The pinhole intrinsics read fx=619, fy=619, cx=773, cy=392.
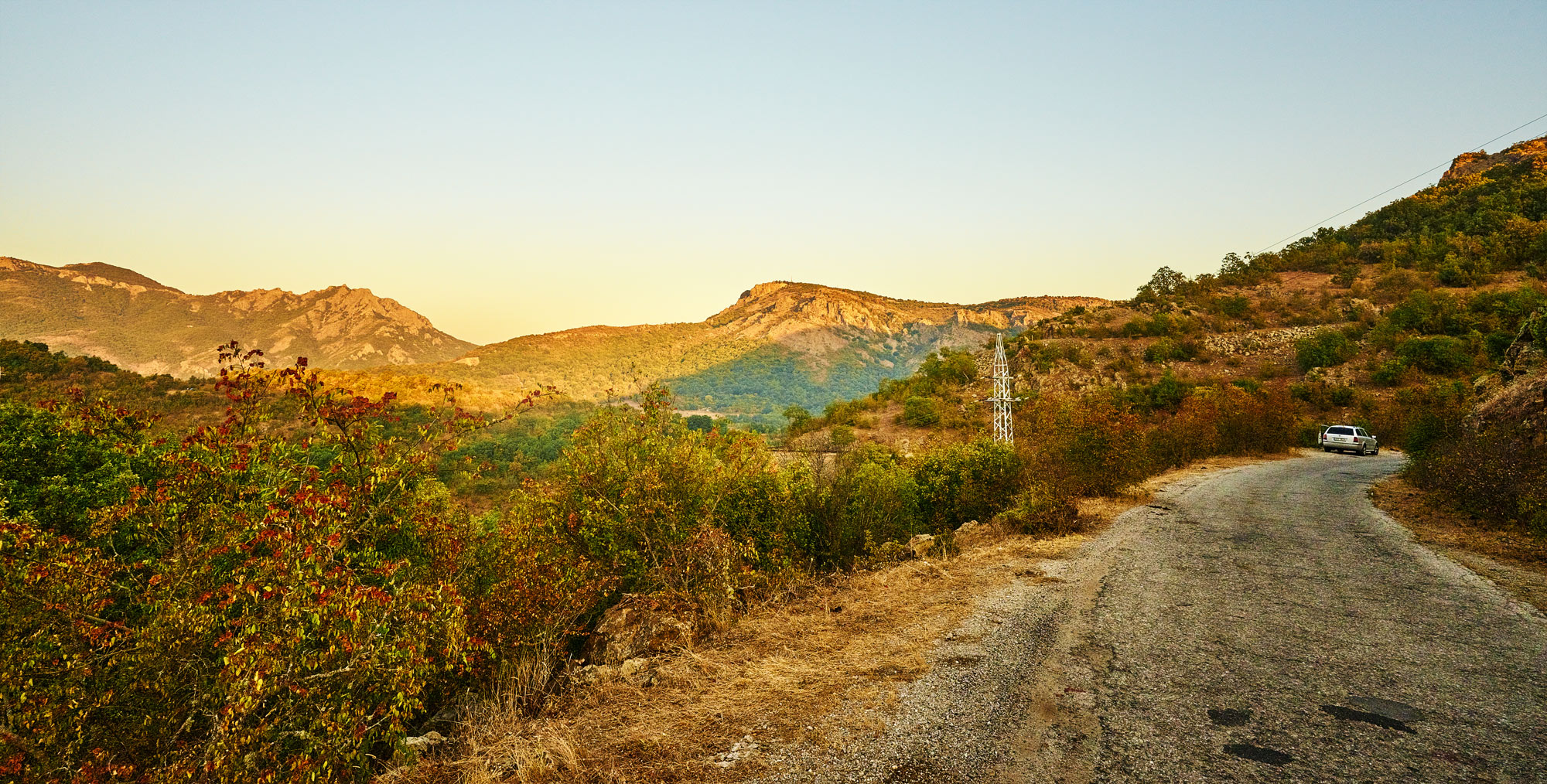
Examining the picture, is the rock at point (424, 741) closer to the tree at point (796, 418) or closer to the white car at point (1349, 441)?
the white car at point (1349, 441)

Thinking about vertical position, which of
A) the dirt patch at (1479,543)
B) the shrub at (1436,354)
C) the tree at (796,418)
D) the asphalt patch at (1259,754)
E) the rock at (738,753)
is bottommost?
the tree at (796,418)

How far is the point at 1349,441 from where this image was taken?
97.0 ft

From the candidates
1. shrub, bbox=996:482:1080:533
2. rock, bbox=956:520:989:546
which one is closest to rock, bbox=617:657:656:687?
rock, bbox=956:520:989:546

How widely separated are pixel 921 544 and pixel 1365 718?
7044 millimetres

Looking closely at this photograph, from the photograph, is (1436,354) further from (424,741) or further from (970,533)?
(424,741)

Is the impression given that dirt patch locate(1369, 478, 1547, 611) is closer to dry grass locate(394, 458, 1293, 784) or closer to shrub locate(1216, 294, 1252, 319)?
dry grass locate(394, 458, 1293, 784)

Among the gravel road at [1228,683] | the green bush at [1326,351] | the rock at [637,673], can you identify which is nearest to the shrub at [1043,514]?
the gravel road at [1228,683]

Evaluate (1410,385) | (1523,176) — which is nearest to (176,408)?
(1410,385)

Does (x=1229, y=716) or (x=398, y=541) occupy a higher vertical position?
(x=398, y=541)

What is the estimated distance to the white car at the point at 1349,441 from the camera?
29.4 metres

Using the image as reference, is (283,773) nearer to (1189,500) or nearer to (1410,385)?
(1189,500)

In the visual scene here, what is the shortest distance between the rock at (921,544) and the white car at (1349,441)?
30136 mm

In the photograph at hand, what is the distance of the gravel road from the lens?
4121 mm

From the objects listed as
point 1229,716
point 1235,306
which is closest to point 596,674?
point 1229,716
